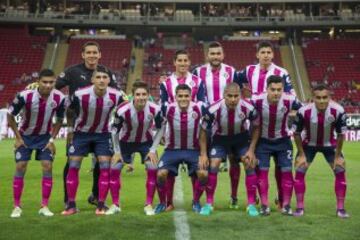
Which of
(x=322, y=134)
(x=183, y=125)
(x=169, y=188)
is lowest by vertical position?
(x=169, y=188)

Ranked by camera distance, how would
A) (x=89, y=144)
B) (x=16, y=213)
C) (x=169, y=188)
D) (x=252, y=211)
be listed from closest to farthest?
(x=16, y=213), (x=252, y=211), (x=89, y=144), (x=169, y=188)

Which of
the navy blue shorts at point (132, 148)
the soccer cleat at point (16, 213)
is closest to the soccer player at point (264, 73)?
the navy blue shorts at point (132, 148)

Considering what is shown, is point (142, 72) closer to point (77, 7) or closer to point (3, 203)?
point (77, 7)

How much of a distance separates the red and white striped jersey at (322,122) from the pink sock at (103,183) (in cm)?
244

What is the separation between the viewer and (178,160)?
23.0ft

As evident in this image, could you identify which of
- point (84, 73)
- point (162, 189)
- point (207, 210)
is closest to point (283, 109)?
point (207, 210)

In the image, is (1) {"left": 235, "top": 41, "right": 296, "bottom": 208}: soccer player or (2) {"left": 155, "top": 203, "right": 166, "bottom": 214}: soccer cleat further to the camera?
(1) {"left": 235, "top": 41, "right": 296, "bottom": 208}: soccer player

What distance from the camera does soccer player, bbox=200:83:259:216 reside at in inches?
270

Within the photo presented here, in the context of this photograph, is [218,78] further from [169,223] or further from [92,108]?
[169,223]

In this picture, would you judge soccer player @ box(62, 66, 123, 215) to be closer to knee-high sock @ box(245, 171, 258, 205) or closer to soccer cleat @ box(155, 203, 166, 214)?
soccer cleat @ box(155, 203, 166, 214)

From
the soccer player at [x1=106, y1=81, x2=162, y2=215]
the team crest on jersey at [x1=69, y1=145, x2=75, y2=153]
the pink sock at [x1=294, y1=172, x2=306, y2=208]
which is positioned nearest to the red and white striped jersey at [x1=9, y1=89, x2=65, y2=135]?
the team crest on jersey at [x1=69, y1=145, x2=75, y2=153]

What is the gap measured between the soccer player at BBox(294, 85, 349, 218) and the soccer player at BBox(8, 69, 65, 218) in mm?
3105

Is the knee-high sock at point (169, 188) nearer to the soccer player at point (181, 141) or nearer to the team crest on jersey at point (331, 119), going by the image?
the soccer player at point (181, 141)

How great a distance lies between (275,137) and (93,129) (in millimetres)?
2340
